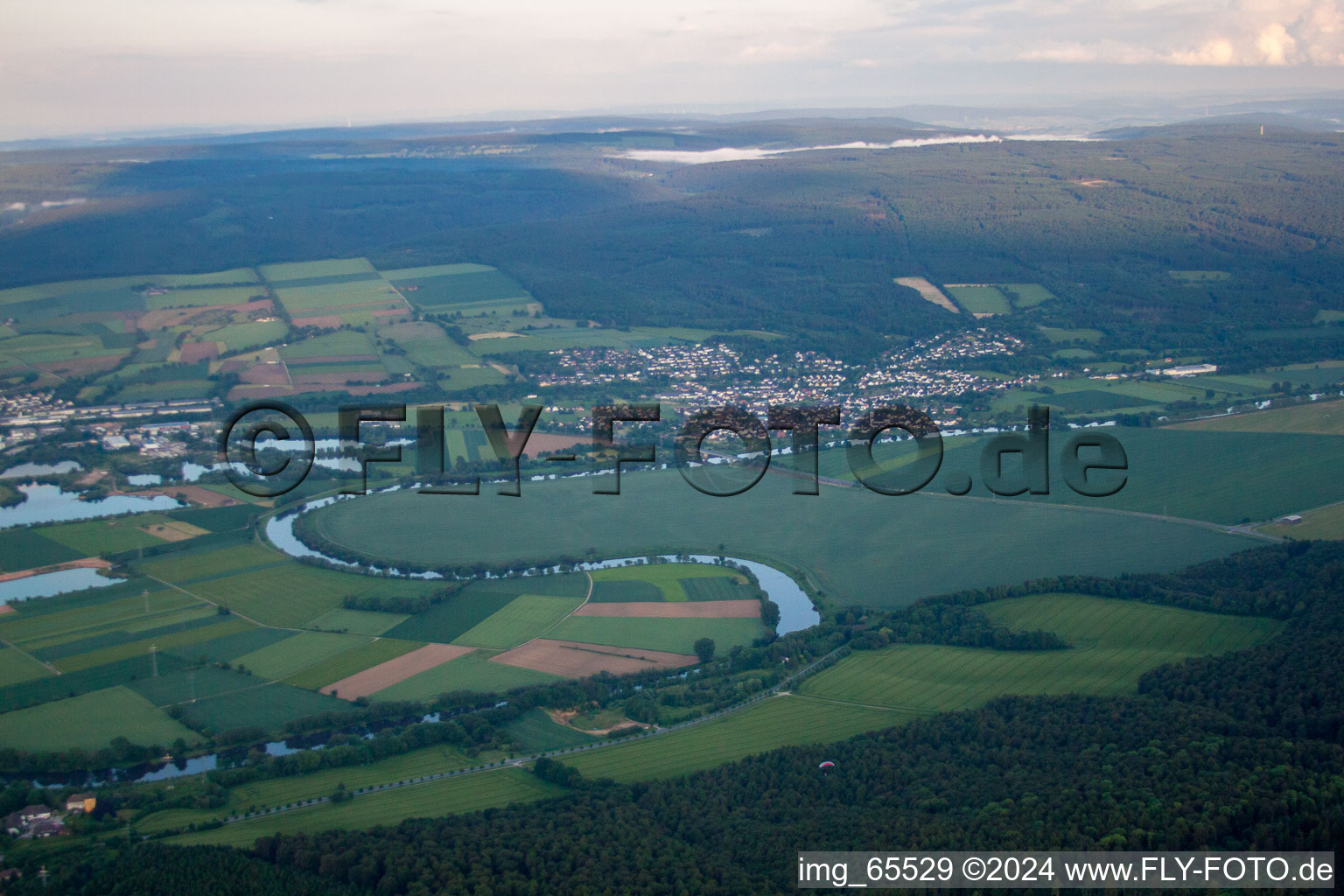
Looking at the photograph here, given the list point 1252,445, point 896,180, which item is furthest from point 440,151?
point 1252,445

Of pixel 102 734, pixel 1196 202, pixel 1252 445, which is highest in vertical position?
pixel 1196 202

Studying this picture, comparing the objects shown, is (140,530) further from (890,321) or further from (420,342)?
(890,321)

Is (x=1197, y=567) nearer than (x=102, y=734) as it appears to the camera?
No

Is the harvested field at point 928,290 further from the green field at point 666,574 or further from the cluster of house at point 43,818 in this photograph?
the cluster of house at point 43,818

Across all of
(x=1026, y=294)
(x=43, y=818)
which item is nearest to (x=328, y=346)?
(x=1026, y=294)

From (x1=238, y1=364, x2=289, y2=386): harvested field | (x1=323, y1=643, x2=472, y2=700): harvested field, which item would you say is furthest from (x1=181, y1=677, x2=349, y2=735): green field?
(x1=238, y1=364, x2=289, y2=386): harvested field

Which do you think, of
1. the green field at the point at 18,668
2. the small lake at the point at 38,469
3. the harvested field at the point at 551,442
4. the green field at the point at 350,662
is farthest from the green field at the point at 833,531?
the small lake at the point at 38,469
